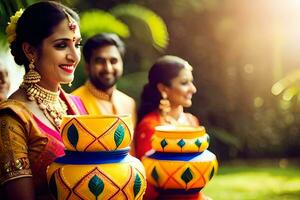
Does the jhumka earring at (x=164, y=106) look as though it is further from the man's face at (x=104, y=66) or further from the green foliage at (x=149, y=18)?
the green foliage at (x=149, y=18)

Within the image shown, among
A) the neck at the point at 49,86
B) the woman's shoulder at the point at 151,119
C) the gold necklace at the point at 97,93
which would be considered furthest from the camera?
the gold necklace at the point at 97,93

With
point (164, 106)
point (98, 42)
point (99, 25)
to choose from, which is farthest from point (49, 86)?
point (99, 25)

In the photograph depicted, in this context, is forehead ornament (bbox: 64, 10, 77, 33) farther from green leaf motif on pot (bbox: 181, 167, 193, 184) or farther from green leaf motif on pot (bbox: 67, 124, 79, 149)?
green leaf motif on pot (bbox: 181, 167, 193, 184)

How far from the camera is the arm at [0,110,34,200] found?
2.24m

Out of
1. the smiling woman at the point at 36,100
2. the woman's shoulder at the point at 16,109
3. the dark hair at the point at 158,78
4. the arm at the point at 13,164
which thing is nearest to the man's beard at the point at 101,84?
the dark hair at the point at 158,78

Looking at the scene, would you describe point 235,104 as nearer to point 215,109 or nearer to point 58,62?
point 215,109

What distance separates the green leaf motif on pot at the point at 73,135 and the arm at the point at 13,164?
23 cm

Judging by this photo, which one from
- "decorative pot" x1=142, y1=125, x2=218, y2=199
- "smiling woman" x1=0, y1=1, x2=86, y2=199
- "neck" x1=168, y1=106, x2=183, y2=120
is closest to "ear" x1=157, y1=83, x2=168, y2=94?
"neck" x1=168, y1=106, x2=183, y2=120

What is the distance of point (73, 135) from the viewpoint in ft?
7.13

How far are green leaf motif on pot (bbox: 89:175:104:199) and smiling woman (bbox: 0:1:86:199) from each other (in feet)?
1.00

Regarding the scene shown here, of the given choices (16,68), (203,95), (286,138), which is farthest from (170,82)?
(286,138)

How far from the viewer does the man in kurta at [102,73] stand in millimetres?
4570

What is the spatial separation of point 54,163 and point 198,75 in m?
8.95

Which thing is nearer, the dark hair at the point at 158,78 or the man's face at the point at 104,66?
the dark hair at the point at 158,78
